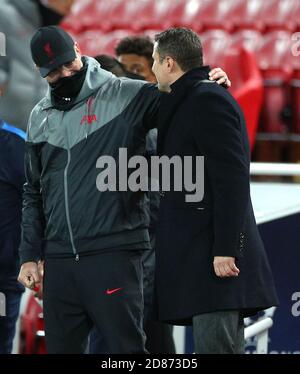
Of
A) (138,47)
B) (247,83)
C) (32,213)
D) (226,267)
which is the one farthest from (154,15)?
(226,267)

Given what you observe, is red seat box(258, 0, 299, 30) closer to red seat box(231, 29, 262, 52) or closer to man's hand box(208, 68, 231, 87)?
red seat box(231, 29, 262, 52)

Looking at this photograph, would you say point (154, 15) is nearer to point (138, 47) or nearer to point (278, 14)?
point (278, 14)

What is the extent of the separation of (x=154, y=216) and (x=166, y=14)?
503 centimetres

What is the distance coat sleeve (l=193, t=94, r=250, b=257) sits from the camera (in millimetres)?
2520

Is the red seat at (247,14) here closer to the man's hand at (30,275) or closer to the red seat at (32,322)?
the red seat at (32,322)

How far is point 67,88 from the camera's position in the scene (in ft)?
8.99

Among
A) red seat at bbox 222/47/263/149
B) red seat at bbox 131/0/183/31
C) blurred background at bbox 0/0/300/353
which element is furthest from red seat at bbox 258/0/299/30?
red seat at bbox 222/47/263/149

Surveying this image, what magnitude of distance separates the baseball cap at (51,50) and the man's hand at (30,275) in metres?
0.60

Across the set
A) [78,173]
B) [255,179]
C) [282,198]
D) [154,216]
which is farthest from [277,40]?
[78,173]

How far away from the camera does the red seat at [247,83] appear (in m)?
5.41

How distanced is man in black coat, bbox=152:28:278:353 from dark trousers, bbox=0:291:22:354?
0.78 m

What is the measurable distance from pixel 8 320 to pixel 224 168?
114 cm

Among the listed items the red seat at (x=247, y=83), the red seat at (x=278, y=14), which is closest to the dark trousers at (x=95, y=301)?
the red seat at (x=247, y=83)

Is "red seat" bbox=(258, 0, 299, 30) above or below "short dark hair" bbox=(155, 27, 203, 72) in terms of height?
above
